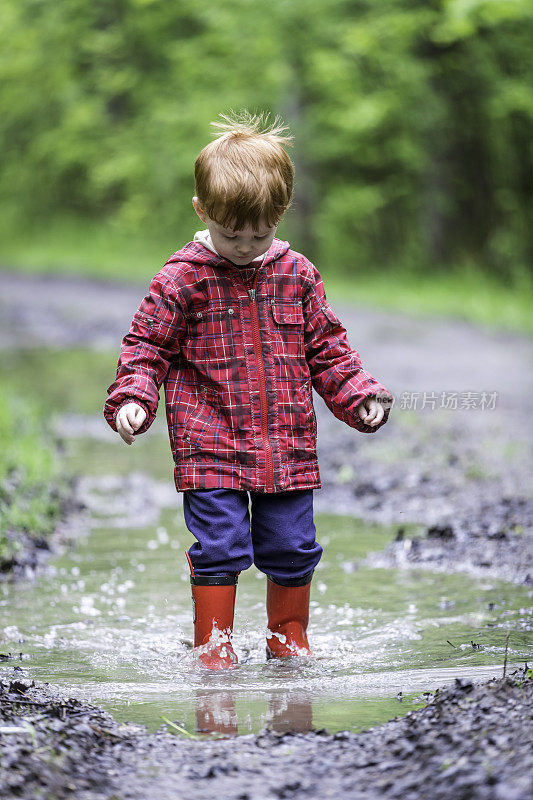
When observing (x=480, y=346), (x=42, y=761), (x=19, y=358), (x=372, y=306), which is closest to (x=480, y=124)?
(x=372, y=306)

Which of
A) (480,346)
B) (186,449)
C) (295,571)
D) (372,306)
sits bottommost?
(295,571)

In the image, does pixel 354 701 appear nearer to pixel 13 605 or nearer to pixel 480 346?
pixel 13 605

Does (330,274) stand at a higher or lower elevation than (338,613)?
higher

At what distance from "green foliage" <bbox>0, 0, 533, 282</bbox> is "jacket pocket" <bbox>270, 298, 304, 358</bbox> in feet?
43.3

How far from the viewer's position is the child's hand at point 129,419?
10.8 feet

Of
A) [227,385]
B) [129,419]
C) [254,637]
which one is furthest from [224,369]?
[254,637]

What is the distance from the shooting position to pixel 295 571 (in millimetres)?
3645

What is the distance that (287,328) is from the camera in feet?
11.6

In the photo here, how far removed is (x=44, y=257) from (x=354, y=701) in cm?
2572

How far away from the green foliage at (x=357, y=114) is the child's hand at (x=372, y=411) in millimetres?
13210

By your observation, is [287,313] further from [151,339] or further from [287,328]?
[151,339]

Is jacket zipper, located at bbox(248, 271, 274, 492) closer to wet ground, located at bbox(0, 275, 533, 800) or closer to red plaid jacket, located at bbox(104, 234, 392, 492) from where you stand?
red plaid jacket, located at bbox(104, 234, 392, 492)

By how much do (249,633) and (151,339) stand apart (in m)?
1.12

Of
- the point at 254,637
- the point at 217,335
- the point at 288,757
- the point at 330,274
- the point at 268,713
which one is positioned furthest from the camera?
the point at 330,274
